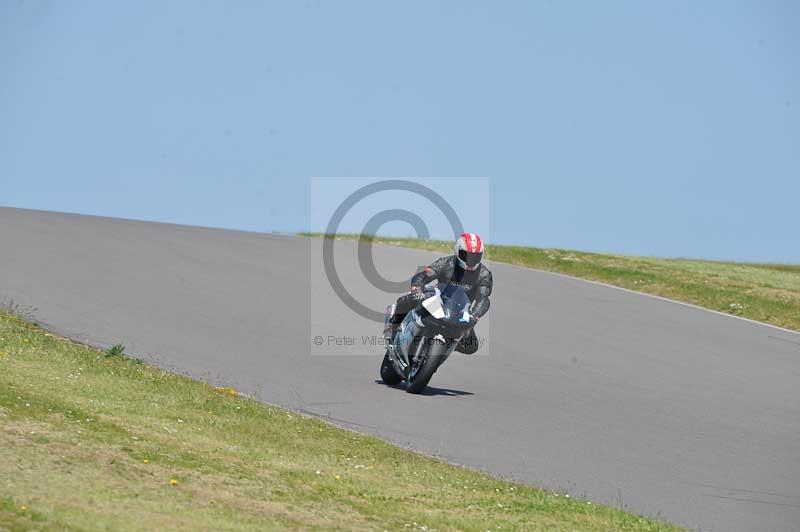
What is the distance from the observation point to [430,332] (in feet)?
46.3

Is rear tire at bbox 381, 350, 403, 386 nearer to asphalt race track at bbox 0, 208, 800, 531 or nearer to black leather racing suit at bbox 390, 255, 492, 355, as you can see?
asphalt race track at bbox 0, 208, 800, 531

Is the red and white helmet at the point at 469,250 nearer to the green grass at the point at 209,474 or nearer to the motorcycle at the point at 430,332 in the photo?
the motorcycle at the point at 430,332

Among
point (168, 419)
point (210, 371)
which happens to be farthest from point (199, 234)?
point (168, 419)

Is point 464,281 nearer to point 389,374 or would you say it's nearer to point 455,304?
point 455,304

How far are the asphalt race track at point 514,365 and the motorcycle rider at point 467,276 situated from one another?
1.05 meters

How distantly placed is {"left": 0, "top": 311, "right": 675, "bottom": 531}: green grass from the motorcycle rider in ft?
9.49

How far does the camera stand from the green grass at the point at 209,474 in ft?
24.8

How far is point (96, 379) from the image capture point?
1217cm

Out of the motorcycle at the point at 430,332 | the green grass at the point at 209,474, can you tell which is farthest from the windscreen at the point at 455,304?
the green grass at the point at 209,474

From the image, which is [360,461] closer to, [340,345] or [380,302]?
[340,345]

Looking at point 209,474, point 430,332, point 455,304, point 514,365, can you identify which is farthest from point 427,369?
point 209,474

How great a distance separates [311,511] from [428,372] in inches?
248

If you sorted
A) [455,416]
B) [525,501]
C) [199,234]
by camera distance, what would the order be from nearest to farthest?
1. [525,501]
2. [455,416]
3. [199,234]

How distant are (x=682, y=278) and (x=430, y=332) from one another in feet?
54.6
